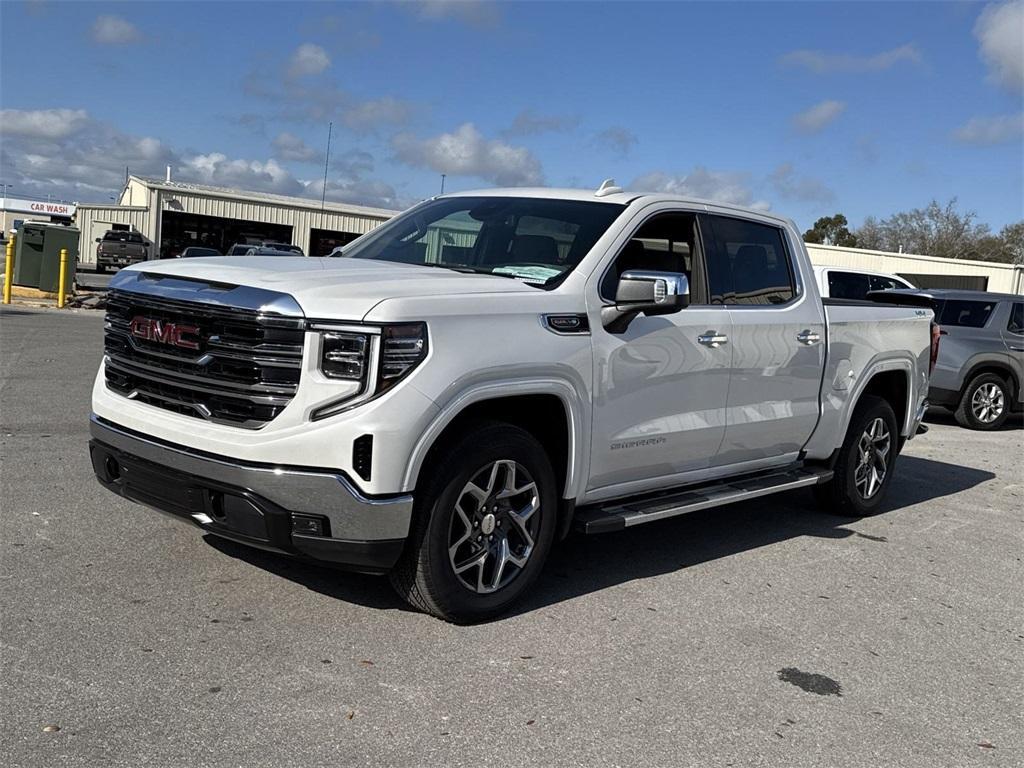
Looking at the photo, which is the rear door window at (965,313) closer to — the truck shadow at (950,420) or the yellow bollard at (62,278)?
the truck shadow at (950,420)

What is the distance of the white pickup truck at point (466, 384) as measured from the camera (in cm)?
388

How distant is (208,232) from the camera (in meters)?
51.1

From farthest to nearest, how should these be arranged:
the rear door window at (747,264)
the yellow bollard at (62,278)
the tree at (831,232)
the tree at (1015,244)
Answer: the tree at (831,232)
the tree at (1015,244)
the yellow bollard at (62,278)
the rear door window at (747,264)

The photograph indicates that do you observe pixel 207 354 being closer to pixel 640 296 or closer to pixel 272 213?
pixel 640 296

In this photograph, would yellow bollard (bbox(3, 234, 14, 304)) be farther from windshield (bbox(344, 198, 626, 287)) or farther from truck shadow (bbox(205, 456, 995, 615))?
truck shadow (bbox(205, 456, 995, 615))

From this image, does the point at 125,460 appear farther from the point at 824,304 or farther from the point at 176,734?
the point at 824,304

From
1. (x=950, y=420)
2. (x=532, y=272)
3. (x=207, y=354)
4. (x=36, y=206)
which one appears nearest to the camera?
(x=207, y=354)

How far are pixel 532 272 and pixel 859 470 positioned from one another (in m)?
3.47

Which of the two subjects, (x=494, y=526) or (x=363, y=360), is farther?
(x=494, y=526)

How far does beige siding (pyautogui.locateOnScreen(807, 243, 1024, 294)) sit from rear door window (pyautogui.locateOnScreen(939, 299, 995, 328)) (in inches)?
1042

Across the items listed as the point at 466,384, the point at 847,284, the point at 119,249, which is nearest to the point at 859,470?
the point at 466,384

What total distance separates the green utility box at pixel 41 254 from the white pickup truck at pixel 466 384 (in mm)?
17744

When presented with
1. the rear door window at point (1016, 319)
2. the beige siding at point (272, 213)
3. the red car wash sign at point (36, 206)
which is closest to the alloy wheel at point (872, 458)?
the rear door window at point (1016, 319)

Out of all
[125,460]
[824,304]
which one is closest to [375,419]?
[125,460]
